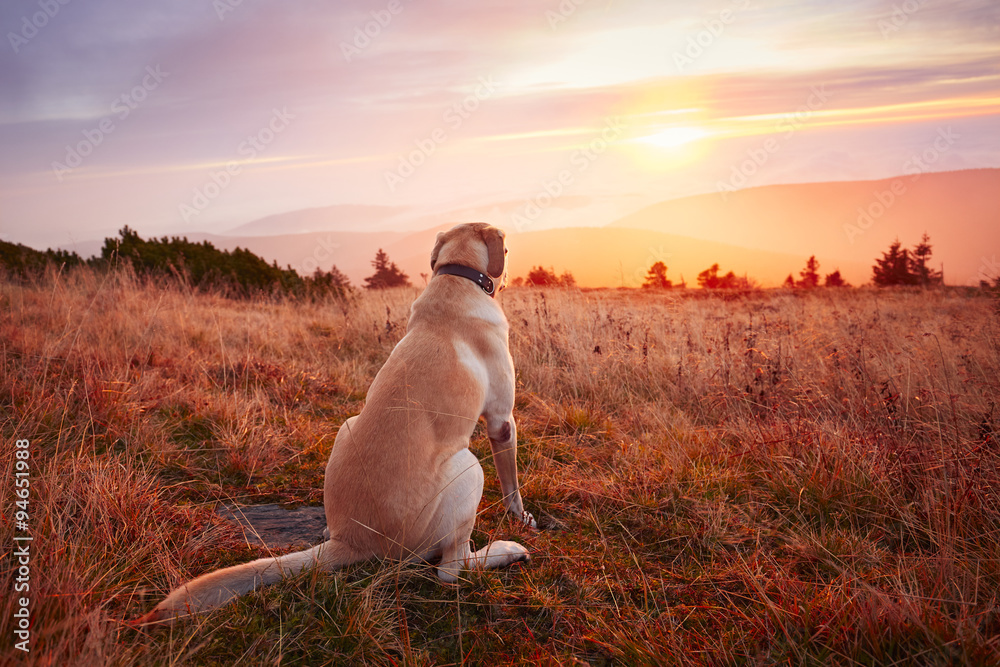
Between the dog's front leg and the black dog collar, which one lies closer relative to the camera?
the dog's front leg

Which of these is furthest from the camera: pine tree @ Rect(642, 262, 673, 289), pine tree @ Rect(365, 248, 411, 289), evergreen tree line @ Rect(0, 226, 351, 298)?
pine tree @ Rect(642, 262, 673, 289)

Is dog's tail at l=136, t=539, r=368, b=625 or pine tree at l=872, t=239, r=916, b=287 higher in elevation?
pine tree at l=872, t=239, r=916, b=287

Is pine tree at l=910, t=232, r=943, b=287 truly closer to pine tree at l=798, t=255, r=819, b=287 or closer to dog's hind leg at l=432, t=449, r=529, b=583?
pine tree at l=798, t=255, r=819, b=287

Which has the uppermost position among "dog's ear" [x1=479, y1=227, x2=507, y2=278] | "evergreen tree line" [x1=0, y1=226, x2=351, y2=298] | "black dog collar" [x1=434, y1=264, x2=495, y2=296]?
"evergreen tree line" [x1=0, y1=226, x2=351, y2=298]

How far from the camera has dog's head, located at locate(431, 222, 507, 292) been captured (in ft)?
10.2

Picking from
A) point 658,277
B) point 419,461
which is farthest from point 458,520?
point 658,277

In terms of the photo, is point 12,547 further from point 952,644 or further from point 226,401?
point 952,644

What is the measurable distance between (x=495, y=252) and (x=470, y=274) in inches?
9.3

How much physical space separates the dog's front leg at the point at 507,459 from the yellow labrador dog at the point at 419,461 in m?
0.01

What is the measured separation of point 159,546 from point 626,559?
237cm

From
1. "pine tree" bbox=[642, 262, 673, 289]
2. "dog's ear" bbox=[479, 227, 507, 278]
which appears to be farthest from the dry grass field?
"pine tree" bbox=[642, 262, 673, 289]

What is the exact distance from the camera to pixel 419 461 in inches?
90.6

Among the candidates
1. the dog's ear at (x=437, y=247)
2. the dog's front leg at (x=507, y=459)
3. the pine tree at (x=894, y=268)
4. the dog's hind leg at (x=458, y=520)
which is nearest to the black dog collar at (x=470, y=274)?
the dog's ear at (x=437, y=247)

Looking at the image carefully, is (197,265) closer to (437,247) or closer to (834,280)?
(437,247)
